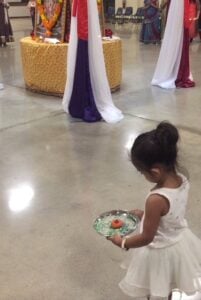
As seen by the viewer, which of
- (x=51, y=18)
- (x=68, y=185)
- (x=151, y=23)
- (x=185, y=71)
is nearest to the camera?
(x=68, y=185)

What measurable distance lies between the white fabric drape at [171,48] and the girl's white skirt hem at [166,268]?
426 cm

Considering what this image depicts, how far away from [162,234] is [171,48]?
14.4ft

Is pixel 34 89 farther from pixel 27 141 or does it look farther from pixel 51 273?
pixel 51 273

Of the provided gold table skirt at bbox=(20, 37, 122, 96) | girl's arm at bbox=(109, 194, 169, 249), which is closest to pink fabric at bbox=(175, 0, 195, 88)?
gold table skirt at bbox=(20, 37, 122, 96)

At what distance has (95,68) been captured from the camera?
4.22 meters

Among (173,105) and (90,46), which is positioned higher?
(90,46)

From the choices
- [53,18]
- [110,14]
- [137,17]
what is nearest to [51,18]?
[53,18]

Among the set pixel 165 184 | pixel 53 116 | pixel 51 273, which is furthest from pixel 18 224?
pixel 53 116

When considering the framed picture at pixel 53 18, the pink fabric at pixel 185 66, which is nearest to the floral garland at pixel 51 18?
the framed picture at pixel 53 18

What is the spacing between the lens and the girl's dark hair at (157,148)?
1.31 metres

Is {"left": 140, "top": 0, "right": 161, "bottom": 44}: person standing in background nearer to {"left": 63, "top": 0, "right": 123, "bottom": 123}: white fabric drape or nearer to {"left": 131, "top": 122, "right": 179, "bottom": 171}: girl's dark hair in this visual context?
{"left": 63, "top": 0, "right": 123, "bottom": 123}: white fabric drape

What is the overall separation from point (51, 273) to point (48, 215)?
21.6 inches

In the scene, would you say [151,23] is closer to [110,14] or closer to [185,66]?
[185,66]

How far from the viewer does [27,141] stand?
3764mm
